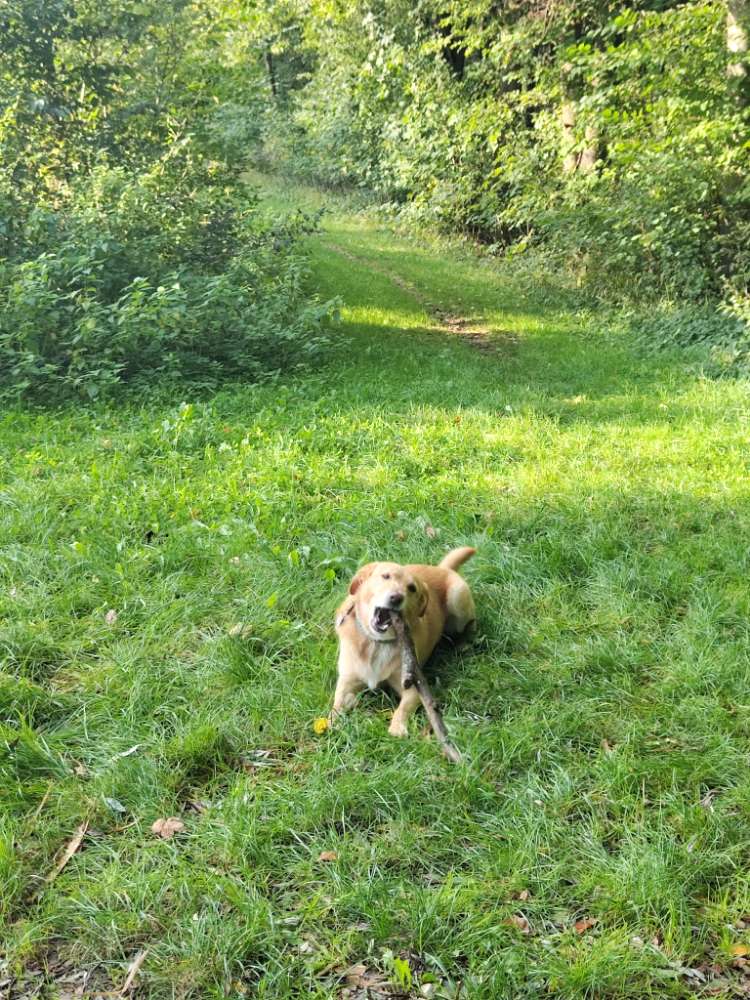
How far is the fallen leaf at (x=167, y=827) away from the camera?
9.22 feet

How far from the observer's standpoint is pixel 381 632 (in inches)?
133

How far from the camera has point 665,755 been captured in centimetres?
312

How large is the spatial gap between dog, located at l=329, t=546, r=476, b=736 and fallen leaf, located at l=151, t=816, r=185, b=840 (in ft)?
2.60

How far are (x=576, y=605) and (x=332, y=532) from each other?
5.25 feet

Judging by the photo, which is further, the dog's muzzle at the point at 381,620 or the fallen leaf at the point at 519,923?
the dog's muzzle at the point at 381,620

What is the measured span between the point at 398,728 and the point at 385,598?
564 millimetres

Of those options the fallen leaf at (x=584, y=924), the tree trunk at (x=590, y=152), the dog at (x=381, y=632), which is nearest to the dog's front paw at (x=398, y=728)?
the dog at (x=381, y=632)

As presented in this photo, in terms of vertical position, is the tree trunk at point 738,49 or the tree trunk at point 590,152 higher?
the tree trunk at point 738,49

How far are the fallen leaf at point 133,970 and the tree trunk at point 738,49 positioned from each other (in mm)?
11365

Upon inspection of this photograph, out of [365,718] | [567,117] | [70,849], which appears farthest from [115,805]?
[567,117]

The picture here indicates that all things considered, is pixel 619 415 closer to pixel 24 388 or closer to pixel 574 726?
pixel 574 726

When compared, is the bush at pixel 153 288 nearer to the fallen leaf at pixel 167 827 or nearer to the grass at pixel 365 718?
the grass at pixel 365 718

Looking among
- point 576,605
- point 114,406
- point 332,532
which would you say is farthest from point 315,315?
point 576,605

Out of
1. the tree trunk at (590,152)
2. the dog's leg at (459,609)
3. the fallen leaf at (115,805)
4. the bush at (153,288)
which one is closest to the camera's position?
the fallen leaf at (115,805)
